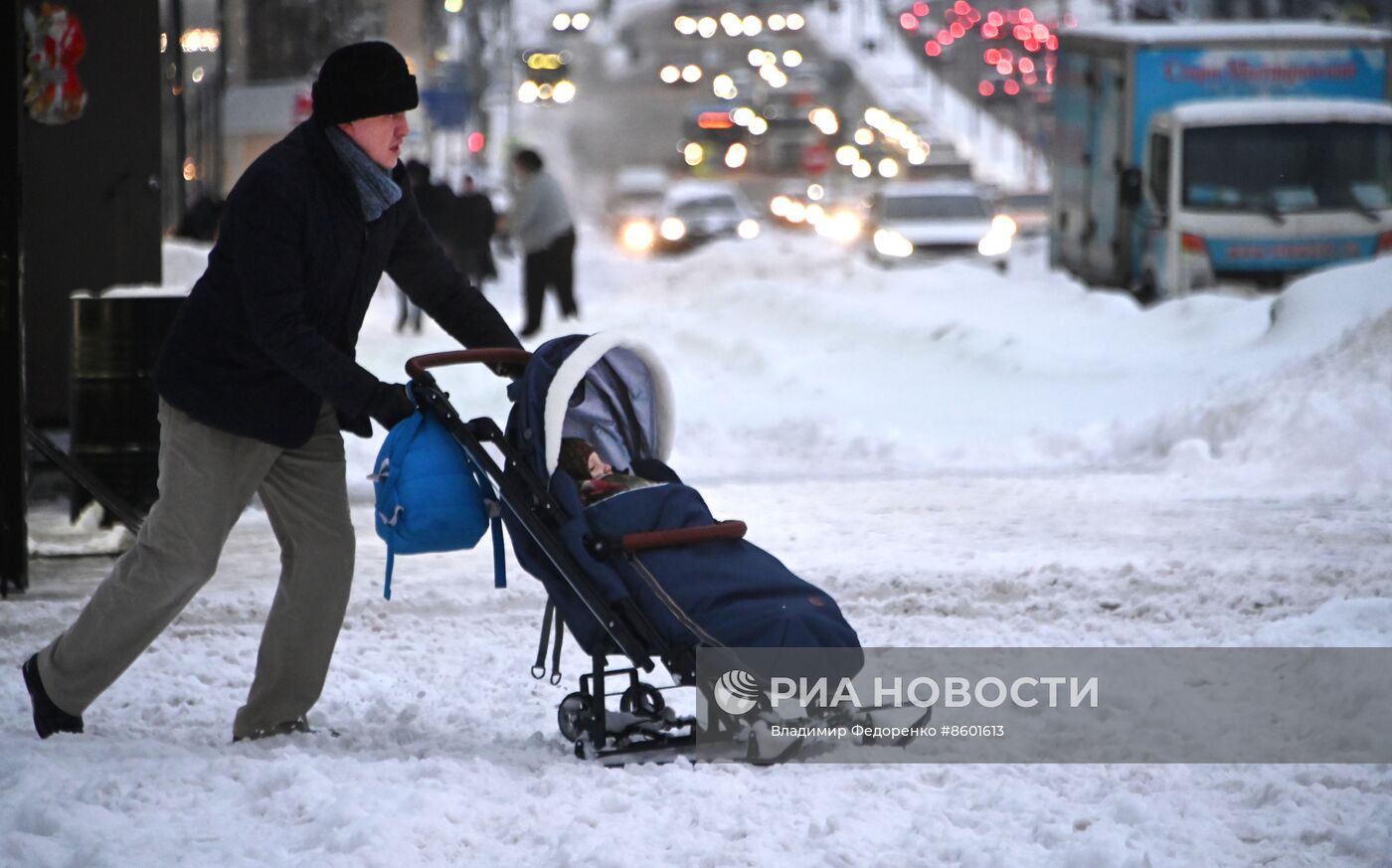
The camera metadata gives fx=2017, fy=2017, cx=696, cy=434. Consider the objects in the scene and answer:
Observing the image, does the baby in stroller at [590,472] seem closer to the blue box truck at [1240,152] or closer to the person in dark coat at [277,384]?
the person in dark coat at [277,384]

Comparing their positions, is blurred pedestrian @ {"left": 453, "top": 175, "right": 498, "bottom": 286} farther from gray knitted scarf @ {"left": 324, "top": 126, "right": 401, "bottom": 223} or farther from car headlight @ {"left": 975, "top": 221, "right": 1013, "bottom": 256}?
gray knitted scarf @ {"left": 324, "top": 126, "right": 401, "bottom": 223}

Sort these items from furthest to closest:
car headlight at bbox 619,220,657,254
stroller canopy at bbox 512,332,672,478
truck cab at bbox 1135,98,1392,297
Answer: car headlight at bbox 619,220,657,254 → truck cab at bbox 1135,98,1392,297 → stroller canopy at bbox 512,332,672,478

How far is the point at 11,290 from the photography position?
7375mm

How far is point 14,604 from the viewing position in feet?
24.3

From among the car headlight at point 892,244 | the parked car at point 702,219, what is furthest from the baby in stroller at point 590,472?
the parked car at point 702,219

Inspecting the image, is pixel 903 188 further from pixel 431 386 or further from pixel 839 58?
pixel 839 58

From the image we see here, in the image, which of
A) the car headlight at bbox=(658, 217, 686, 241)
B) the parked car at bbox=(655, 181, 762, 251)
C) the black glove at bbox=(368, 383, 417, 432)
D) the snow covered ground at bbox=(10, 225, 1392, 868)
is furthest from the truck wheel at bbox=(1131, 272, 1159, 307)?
the car headlight at bbox=(658, 217, 686, 241)

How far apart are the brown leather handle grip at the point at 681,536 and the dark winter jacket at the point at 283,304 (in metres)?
0.74

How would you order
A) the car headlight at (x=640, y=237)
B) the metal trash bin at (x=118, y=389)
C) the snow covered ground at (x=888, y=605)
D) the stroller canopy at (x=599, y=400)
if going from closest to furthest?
the snow covered ground at (x=888, y=605) → the stroller canopy at (x=599, y=400) → the metal trash bin at (x=118, y=389) → the car headlight at (x=640, y=237)

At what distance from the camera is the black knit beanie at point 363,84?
4988 mm

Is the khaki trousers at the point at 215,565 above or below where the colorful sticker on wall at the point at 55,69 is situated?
below

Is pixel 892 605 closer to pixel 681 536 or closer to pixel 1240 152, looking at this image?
pixel 681 536

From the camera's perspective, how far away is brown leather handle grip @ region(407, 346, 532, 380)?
5.12m

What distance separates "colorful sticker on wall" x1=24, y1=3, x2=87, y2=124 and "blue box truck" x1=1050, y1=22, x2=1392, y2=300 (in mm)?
10451
